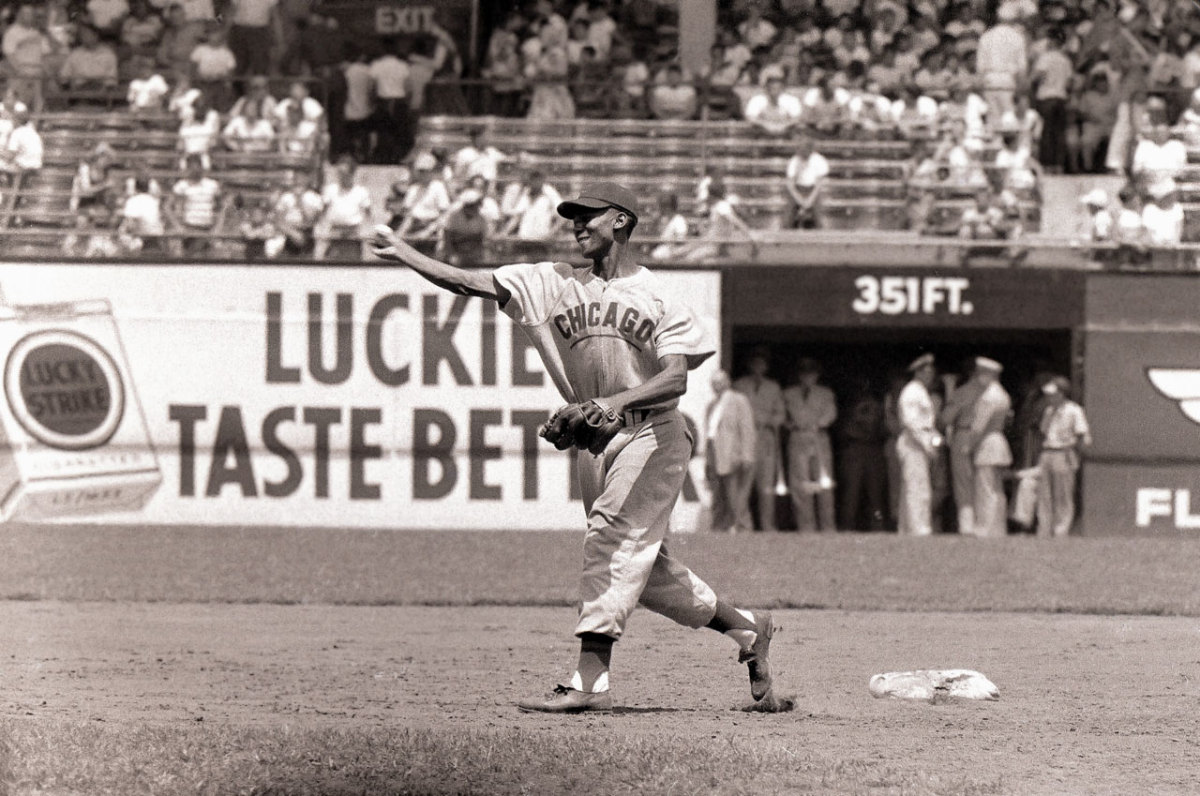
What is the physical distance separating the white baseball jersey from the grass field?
4.52 ft

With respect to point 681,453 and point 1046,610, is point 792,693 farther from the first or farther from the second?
point 1046,610

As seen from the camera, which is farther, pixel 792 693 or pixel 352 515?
pixel 352 515

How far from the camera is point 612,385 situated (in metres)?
7.83

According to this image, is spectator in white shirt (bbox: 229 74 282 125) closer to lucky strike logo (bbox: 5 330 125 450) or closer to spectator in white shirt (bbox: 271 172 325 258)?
spectator in white shirt (bbox: 271 172 325 258)

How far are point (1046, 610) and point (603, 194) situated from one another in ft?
22.0

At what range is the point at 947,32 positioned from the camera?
2314 centimetres

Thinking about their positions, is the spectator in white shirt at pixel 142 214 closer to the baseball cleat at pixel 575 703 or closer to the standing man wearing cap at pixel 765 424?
→ the standing man wearing cap at pixel 765 424

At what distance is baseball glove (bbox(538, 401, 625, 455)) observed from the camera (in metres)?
7.43

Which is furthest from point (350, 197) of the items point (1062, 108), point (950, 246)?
point (1062, 108)

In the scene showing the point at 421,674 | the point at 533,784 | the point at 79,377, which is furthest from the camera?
the point at 79,377

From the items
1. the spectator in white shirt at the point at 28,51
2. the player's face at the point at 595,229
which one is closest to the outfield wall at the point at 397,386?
the spectator in white shirt at the point at 28,51

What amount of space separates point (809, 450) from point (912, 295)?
202cm

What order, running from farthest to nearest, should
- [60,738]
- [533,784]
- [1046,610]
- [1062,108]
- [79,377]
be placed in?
[1062,108] < [79,377] < [1046,610] < [60,738] < [533,784]

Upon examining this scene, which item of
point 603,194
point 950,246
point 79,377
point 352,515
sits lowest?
point 352,515
